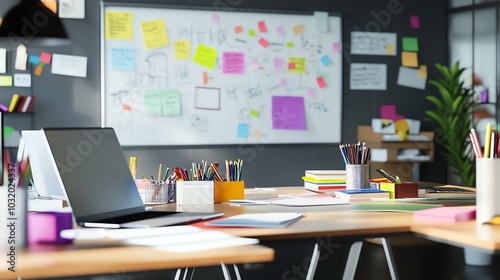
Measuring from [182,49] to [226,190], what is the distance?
A: 272cm

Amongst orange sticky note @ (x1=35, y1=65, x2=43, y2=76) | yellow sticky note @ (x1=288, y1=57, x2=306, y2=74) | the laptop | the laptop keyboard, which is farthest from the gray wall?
the laptop keyboard

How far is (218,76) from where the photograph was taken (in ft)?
17.5

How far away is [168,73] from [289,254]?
2.44 meters

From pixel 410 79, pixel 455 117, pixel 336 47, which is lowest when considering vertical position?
pixel 455 117

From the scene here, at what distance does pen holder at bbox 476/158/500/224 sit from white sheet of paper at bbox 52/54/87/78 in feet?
11.9

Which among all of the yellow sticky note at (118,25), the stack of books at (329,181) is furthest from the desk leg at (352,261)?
the yellow sticky note at (118,25)

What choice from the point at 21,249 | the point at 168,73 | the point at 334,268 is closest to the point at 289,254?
the point at 334,268

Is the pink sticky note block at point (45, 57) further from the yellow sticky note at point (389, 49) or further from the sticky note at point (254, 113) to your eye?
the yellow sticky note at point (389, 49)

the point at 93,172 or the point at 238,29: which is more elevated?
the point at 238,29

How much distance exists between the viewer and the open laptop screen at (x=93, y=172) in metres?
2.02

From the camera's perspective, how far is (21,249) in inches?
63.7

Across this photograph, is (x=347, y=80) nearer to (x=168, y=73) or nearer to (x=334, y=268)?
(x=168, y=73)

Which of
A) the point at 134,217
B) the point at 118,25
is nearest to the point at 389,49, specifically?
the point at 118,25

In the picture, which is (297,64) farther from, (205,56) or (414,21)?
(414,21)
